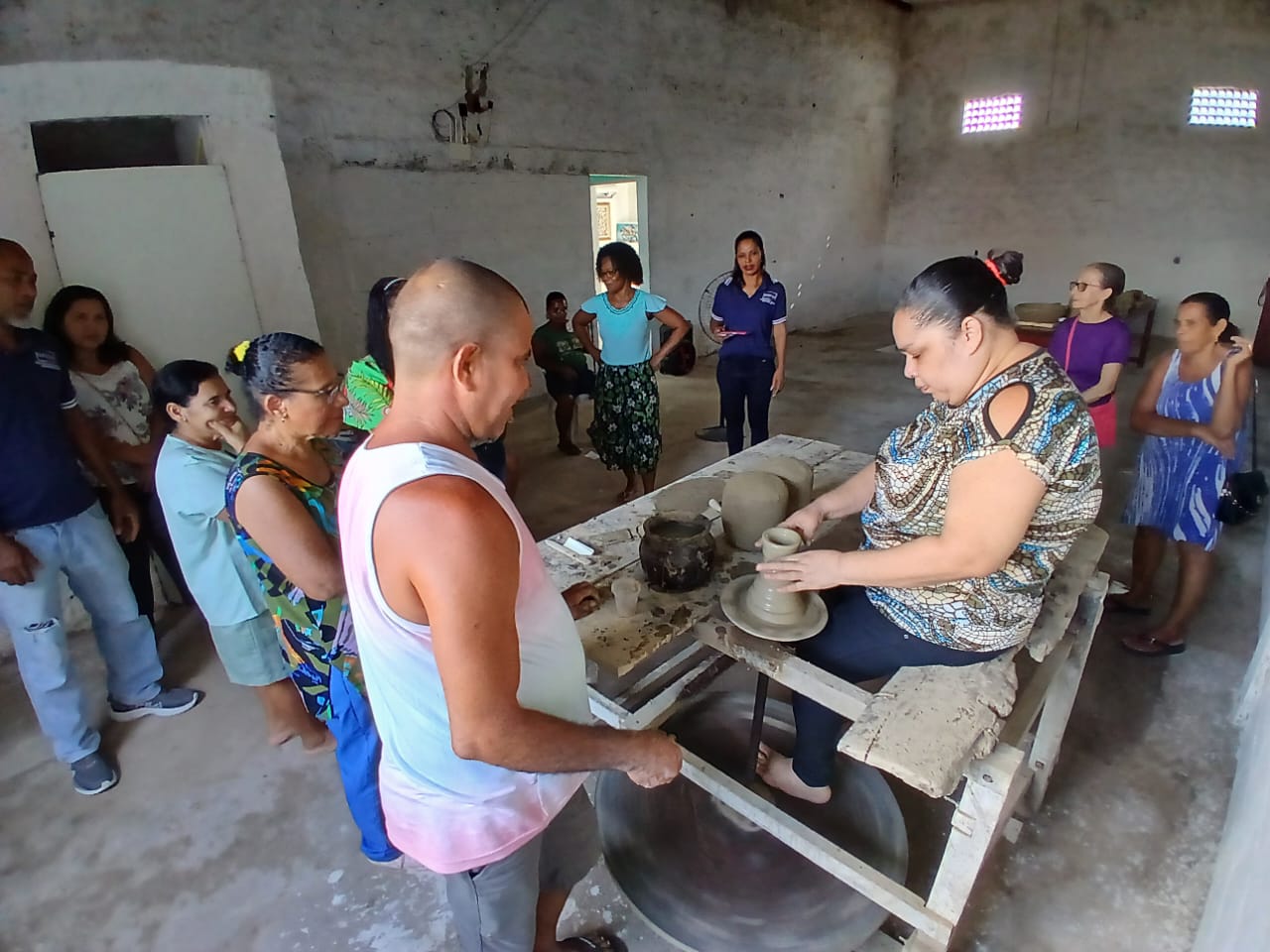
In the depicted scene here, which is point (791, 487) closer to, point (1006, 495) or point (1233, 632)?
point (1006, 495)

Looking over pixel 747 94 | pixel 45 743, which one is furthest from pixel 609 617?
pixel 747 94

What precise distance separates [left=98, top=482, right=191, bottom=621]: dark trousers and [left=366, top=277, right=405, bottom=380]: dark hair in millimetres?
1355

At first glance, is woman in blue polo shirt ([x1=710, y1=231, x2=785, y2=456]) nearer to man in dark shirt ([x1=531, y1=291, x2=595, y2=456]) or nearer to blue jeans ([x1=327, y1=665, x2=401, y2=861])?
man in dark shirt ([x1=531, y1=291, x2=595, y2=456])

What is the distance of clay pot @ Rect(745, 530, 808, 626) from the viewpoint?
160cm

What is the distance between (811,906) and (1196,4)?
11.3m

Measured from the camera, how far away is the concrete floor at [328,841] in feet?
5.99

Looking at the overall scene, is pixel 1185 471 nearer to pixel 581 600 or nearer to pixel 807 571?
pixel 807 571

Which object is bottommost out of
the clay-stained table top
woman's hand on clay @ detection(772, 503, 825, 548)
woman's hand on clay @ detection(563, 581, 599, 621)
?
the clay-stained table top

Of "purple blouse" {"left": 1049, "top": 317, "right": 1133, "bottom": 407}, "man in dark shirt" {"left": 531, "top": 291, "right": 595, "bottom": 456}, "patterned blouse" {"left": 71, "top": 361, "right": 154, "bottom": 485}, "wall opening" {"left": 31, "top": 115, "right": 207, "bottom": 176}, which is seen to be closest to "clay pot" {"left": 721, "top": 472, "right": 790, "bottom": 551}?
"purple blouse" {"left": 1049, "top": 317, "right": 1133, "bottom": 407}

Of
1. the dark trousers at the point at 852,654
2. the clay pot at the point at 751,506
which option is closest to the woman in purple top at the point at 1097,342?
the clay pot at the point at 751,506

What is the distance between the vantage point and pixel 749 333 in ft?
13.7

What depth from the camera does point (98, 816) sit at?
2.20 meters

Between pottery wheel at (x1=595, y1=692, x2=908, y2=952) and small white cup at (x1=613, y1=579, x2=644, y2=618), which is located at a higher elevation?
small white cup at (x1=613, y1=579, x2=644, y2=618)

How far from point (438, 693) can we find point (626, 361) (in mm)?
2980
